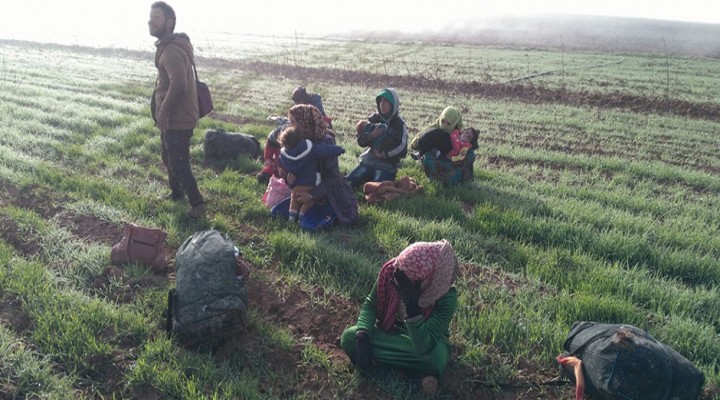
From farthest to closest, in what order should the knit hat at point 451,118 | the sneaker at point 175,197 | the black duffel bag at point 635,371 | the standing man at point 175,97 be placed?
the knit hat at point 451,118 → the sneaker at point 175,197 → the standing man at point 175,97 → the black duffel bag at point 635,371

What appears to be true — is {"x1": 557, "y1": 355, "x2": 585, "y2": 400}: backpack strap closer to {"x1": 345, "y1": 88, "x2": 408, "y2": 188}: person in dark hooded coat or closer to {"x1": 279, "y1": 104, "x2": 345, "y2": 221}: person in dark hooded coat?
{"x1": 279, "y1": 104, "x2": 345, "y2": 221}: person in dark hooded coat

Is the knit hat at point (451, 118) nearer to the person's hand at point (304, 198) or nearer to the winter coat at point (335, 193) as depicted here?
the winter coat at point (335, 193)

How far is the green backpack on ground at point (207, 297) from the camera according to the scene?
3660 millimetres

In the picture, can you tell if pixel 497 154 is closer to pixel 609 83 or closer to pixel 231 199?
pixel 231 199

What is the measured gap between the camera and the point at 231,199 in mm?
6477

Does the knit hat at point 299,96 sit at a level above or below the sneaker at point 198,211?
above

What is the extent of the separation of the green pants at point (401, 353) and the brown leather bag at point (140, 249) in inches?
82.9

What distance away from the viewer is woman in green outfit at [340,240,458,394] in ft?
11.3

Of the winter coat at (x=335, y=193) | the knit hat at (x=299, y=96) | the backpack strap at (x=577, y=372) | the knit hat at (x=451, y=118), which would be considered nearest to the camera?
the backpack strap at (x=577, y=372)

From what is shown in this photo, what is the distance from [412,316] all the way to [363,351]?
0.44 m

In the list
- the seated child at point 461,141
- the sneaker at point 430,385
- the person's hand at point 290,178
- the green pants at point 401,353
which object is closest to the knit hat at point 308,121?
the person's hand at point 290,178

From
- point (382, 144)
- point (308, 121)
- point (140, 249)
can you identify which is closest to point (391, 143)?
point (382, 144)

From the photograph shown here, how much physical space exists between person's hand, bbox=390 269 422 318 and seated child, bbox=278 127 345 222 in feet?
8.25

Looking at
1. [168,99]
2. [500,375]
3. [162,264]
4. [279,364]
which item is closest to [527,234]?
[500,375]
